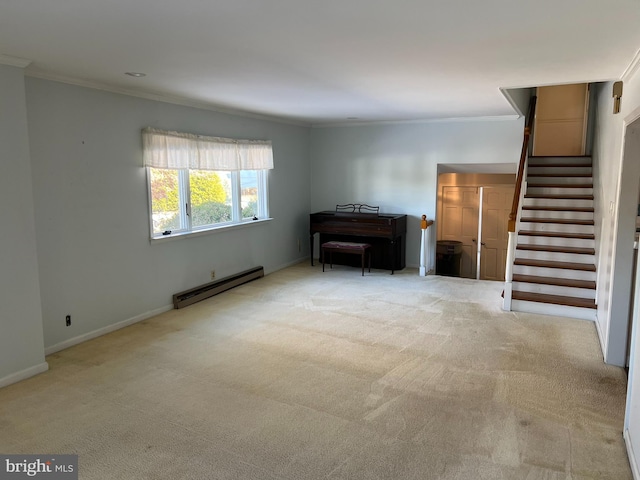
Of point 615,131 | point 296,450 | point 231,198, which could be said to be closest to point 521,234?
point 615,131

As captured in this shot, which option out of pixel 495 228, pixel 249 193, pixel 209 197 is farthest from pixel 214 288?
pixel 495 228

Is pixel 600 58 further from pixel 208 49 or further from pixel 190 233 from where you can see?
pixel 190 233

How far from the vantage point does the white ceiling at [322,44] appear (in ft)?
7.06

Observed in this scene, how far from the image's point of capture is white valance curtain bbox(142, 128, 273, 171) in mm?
4605

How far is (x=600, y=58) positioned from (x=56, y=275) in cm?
439

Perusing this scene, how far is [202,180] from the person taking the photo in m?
5.45

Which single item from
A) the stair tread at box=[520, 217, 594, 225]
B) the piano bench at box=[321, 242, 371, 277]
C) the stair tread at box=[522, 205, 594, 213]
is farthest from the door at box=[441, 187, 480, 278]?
the stair tread at box=[520, 217, 594, 225]

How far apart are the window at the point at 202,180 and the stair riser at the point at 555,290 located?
353 cm

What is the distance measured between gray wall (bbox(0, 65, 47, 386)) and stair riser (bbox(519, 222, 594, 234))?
5.17 m

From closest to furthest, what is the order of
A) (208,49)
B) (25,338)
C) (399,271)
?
(208,49) → (25,338) → (399,271)

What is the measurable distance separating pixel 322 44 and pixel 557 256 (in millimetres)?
3927

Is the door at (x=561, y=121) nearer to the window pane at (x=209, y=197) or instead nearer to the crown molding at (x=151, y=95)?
the crown molding at (x=151, y=95)

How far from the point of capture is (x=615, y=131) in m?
4.16

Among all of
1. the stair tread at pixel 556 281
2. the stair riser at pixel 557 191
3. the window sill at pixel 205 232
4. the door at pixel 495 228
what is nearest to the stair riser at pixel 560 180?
Result: the stair riser at pixel 557 191
